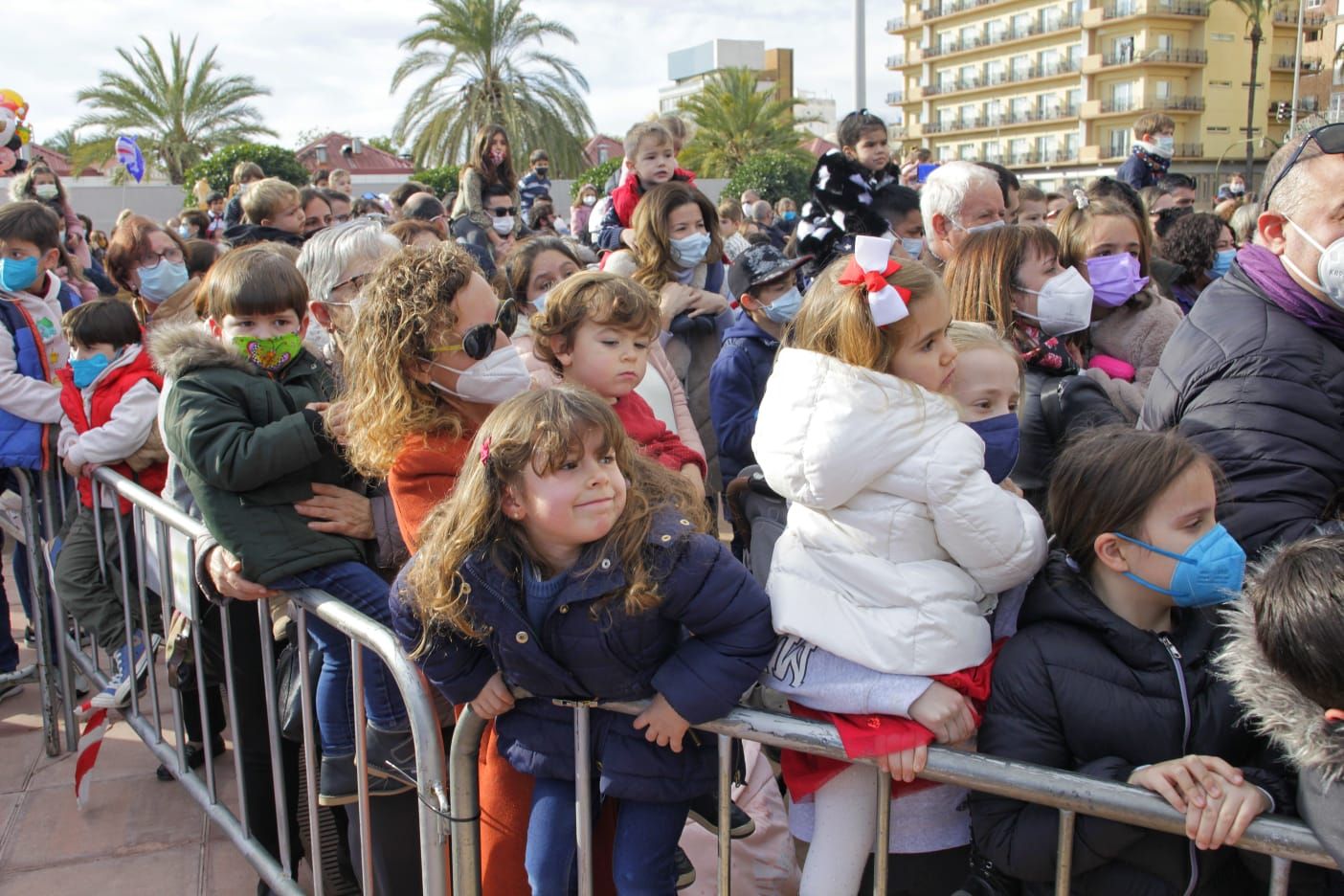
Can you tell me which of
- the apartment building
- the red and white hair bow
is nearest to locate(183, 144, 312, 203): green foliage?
the red and white hair bow

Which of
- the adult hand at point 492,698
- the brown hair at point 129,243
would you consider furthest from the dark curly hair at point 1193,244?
the brown hair at point 129,243

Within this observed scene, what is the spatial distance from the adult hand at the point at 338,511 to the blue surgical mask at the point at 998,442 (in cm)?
169

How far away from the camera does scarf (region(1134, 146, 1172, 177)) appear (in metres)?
7.36

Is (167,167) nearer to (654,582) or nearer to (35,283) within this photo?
(35,283)

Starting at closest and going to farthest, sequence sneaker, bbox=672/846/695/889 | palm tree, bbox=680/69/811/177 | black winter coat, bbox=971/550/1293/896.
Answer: black winter coat, bbox=971/550/1293/896, sneaker, bbox=672/846/695/889, palm tree, bbox=680/69/811/177

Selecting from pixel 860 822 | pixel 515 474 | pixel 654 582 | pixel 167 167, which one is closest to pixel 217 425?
pixel 515 474

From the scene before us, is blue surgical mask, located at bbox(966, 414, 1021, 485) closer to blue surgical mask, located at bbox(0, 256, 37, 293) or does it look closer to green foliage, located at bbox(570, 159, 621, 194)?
blue surgical mask, located at bbox(0, 256, 37, 293)

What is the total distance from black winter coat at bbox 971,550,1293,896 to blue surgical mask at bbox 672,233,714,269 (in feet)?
9.82

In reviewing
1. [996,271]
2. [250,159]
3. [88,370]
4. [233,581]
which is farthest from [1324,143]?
[250,159]

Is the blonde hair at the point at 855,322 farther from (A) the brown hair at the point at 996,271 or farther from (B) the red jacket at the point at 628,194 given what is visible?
(B) the red jacket at the point at 628,194

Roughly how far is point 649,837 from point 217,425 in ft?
5.20

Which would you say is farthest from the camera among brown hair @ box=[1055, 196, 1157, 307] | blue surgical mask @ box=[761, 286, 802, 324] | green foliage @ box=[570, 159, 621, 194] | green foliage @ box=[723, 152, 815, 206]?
green foliage @ box=[723, 152, 815, 206]

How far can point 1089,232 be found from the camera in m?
3.96

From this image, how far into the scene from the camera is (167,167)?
30.4m
